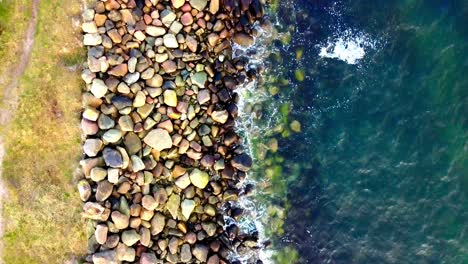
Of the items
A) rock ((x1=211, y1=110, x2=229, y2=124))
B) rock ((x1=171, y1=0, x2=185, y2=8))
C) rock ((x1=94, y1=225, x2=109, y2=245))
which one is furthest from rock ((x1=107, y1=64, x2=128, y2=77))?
rock ((x1=94, y1=225, x2=109, y2=245))

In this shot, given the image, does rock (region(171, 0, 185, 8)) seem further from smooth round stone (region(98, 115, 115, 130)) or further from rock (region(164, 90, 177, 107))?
smooth round stone (region(98, 115, 115, 130))

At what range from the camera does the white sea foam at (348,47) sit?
31281 millimetres

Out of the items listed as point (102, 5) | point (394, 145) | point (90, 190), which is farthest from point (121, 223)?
point (394, 145)

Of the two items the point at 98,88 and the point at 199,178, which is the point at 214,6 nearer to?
the point at 98,88

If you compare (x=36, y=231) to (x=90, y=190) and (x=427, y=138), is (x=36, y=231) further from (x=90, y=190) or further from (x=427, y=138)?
(x=427, y=138)

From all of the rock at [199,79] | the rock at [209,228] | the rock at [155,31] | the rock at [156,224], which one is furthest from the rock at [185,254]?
the rock at [155,31]

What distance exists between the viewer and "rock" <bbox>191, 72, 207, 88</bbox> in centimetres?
2986

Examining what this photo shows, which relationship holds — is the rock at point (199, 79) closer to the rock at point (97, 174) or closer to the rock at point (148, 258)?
the rock at point (97, 174)

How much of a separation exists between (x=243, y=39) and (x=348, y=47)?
5739mm

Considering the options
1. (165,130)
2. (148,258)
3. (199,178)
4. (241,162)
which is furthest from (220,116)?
(148,258)

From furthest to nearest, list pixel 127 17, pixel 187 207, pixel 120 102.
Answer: pixel 187 207 → pixel 127 17 → pixel 120 102

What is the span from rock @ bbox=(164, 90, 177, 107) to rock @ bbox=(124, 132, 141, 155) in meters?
2.41

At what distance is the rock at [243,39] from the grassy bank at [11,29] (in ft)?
34.5

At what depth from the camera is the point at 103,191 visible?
92.0 feet
